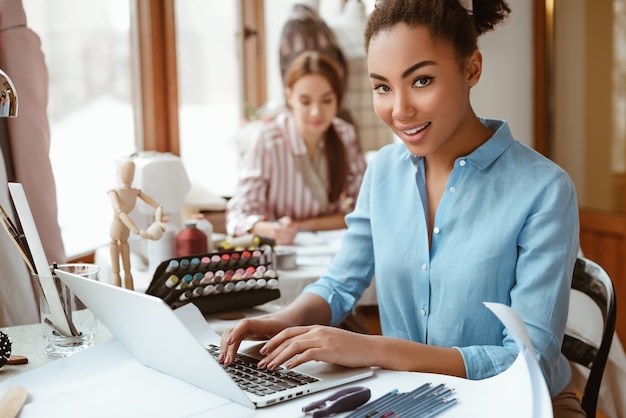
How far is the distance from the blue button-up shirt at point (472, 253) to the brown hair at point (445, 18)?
184mm

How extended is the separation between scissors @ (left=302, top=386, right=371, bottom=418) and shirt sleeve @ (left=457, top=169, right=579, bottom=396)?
0.28 metres

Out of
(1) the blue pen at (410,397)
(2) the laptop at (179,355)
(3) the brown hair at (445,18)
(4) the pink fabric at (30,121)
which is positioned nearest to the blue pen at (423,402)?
(1) the blue pen at (410,397)

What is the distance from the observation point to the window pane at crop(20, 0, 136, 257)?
2.65 meters

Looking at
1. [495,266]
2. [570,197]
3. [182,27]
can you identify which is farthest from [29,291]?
[182,27]

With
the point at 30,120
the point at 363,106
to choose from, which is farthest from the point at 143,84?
the point at 363,106

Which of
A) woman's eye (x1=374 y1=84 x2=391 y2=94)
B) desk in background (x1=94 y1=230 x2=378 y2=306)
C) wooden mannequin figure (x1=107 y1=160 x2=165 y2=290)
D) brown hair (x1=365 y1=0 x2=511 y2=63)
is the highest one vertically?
brown hair (x1=365 y1=0 x2=511 y2=63)

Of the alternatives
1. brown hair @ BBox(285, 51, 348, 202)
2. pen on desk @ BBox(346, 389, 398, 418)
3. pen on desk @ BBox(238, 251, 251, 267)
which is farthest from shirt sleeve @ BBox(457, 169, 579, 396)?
brown hair @ BBox(285, 51, 348, 202)

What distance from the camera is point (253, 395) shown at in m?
1.01

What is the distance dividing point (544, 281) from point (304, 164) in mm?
1910

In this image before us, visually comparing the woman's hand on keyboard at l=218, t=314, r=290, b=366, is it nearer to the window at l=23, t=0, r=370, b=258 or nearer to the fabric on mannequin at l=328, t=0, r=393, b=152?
the window at l=23, t=0, r=370, b=258

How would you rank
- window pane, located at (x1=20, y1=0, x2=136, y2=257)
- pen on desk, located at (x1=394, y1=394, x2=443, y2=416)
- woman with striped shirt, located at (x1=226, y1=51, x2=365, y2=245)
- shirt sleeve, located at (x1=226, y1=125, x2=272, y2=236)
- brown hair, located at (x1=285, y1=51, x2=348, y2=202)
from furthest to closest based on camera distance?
brown hair, located at (x1=285, y1=51, x2=348, y2=202) < woman with striped shirt, located at (x1=226, y1=51, x2=365, y2=245) < shirt sleeve, located at (x1=226, y1=125, x2=272, y2=236) < window pane, located at (x1=20, y1=0, x2=136, y2=257) < pen on desk, located at (x1=394, y1=394, x2=443, y2=416)

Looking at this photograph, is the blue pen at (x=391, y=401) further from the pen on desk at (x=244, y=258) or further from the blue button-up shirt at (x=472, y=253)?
the pen on desk at (x=244, y=258)

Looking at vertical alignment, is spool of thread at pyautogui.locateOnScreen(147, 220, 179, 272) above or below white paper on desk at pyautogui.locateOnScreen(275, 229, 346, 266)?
above

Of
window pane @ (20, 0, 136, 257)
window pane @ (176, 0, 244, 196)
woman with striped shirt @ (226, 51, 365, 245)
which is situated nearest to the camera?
window pane @ (20, 0, 136, 257)
